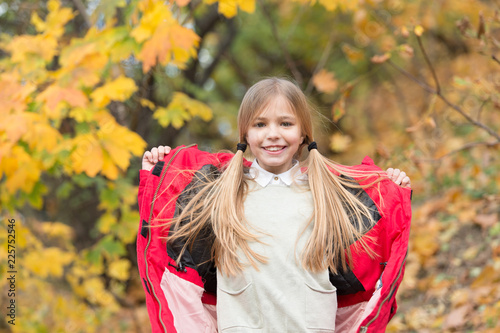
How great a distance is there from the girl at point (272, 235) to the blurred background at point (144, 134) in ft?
1.58

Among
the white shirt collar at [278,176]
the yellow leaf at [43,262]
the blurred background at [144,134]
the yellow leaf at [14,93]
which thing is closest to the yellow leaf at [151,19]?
the blurred background at [144,134]

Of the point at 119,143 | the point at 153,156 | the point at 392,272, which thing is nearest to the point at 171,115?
the point at 119,143

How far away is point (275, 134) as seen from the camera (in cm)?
232

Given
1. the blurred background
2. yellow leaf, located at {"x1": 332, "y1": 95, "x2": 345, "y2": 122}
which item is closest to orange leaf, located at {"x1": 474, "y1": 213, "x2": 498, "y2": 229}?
the blurred background

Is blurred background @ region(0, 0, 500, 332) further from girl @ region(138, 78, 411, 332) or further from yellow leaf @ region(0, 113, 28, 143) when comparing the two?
girl @ region(138, 78, 411, 332)

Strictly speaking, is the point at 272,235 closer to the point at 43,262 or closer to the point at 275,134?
the point at 275,134

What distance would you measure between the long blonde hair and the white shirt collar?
0.05 metres

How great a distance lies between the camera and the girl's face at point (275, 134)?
233cm

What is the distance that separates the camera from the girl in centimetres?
213

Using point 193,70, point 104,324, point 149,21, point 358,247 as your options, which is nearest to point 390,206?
point 358,247

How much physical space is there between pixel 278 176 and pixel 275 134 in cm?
20

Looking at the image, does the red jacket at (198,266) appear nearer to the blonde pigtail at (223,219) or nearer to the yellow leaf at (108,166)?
the blonde pigtail at (223,219)

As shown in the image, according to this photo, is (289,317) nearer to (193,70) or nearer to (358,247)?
(358,247)

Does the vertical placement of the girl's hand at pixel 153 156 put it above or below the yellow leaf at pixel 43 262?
above
